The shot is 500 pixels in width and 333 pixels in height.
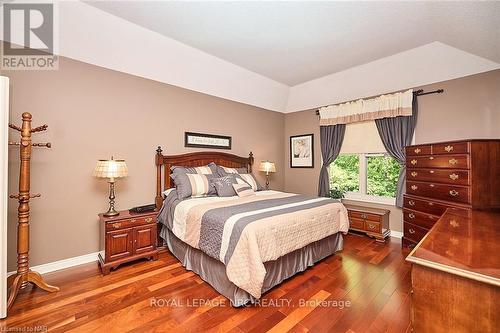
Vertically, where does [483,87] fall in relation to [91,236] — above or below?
above

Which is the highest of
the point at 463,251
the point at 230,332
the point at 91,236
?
the point at 463,251

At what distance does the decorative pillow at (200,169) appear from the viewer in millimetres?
3381

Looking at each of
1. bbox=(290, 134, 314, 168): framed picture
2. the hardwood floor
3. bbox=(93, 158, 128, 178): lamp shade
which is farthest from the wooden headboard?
bbox=(290, 134, 314, 168): framed picture

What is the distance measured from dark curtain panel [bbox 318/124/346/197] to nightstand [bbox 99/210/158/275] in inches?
127

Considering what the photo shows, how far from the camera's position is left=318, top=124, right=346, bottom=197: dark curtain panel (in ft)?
14.4

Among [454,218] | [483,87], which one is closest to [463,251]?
[454,218]

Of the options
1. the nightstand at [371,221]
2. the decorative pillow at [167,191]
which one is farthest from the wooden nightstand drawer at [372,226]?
the decorative pillow at [167,191]

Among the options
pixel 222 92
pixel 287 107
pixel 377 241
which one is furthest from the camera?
pixel 287 107

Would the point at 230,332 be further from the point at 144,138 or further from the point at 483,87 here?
the point at 483,87

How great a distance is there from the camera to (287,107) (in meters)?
5.25

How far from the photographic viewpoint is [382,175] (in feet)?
13.2

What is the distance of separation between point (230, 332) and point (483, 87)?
4173 mm

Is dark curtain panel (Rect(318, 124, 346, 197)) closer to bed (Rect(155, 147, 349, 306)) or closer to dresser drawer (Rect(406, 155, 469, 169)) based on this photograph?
dresser drawer (Rect(406, 155, 469, 169))

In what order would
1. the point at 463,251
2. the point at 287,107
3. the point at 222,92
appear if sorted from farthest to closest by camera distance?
the point at 287,107, the point at 222,92, the point at 463,251
